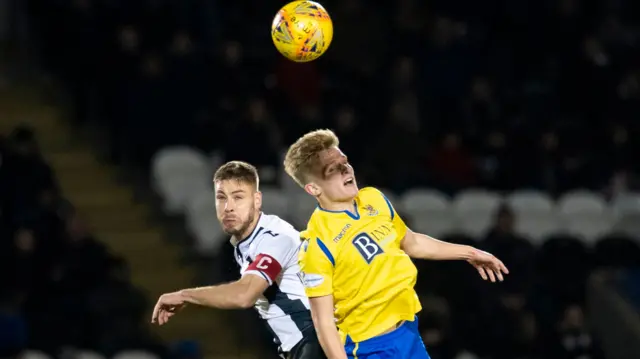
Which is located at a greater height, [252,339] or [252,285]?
[252,285]

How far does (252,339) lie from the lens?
34.4 feet

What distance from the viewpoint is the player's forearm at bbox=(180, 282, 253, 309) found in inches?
214

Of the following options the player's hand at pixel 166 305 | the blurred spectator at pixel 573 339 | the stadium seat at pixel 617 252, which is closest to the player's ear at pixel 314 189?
the player's hand at pixel 166 305

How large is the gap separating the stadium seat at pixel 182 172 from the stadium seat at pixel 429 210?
182 centimetres

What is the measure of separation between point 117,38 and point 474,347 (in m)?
4.59

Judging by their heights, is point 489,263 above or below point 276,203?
above

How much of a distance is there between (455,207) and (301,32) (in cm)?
485

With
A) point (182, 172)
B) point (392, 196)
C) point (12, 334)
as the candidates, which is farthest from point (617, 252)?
point (12, 334)

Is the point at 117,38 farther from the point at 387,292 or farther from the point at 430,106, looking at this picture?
the point at 387,292

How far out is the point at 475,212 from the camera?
37.2ft

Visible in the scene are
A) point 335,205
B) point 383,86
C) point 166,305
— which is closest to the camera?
point 166,305

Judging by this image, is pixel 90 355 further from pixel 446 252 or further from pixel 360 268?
pixel 360 268

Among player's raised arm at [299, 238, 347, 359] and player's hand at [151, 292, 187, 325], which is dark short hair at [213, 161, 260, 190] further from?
player's hand at [151, 292, 187, 325]

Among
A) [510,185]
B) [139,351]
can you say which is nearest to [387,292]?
[139,351]
